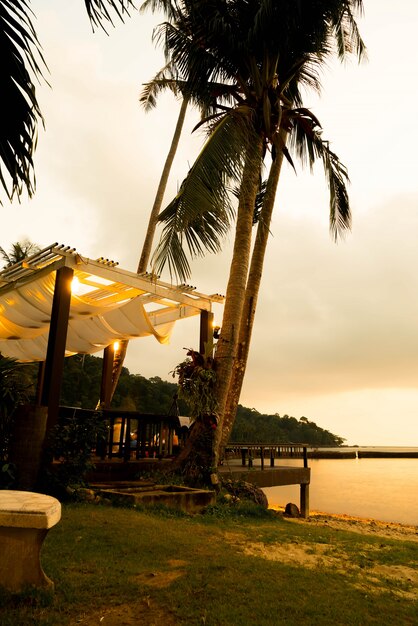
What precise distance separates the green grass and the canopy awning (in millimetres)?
4095

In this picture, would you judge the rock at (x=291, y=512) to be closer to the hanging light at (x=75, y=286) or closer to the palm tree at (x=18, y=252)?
the hanging light at (x=75, y=286)

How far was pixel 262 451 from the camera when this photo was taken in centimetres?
1091

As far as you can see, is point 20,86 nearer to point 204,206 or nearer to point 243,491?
point 204,206

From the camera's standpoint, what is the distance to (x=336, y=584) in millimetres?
3420

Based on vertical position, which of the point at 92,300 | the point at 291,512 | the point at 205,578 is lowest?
the point at 291,512

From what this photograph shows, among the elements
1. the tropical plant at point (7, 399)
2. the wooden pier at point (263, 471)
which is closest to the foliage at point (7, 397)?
the tropical plant at point (7, 399)

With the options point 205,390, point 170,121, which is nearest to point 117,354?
point 205,390

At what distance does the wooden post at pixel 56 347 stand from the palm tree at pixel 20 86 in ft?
17.9

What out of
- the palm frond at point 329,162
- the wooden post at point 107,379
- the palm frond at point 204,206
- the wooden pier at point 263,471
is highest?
the palm frond at point 329,162

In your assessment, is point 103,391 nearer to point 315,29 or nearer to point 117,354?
point 117,354

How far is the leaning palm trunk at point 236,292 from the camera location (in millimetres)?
8016

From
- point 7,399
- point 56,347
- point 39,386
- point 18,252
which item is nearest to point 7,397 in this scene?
point 7,399

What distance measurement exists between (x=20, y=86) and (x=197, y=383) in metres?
6.44

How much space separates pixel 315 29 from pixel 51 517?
960 cm
